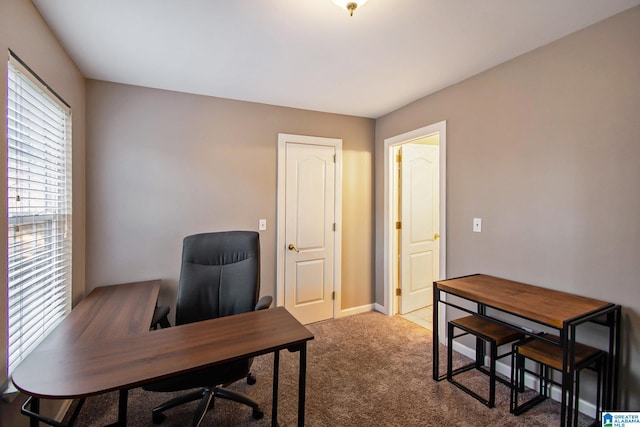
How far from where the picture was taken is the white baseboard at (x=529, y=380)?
1820 millimetres

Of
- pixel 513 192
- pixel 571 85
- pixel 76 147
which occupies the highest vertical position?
pixel 571 85

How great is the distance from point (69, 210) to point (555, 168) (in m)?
3.46

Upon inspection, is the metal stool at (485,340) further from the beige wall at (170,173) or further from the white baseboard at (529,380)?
the beige wall at (170,173)

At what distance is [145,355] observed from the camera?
1.19 m

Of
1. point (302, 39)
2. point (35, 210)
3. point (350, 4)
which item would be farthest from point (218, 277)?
point (350, 4)

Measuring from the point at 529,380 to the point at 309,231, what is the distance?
7.49ft

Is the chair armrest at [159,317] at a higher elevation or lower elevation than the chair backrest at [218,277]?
lower

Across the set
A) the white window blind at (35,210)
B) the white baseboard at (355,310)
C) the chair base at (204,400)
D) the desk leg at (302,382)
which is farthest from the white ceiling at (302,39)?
the white baseboard at (355,310)

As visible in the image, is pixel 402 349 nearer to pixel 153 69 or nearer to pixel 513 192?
pixel 513 192

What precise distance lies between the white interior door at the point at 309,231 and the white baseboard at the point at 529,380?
142 centimetres

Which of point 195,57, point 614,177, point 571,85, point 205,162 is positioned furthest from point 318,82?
point 614,177

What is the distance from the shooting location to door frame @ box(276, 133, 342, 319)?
10.4 ft

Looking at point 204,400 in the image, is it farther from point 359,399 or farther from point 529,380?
point 529,380

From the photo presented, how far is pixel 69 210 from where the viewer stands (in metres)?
2.14
